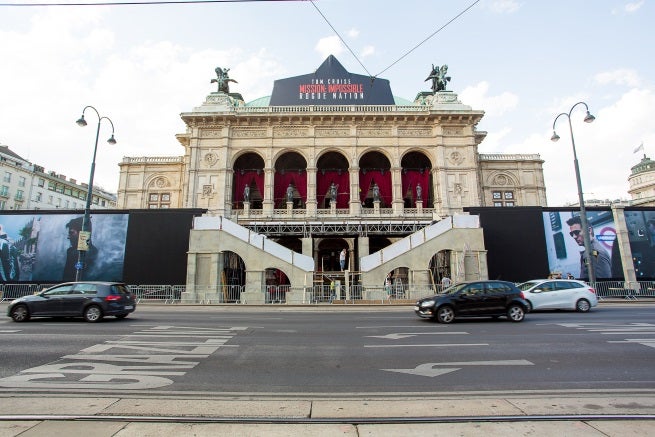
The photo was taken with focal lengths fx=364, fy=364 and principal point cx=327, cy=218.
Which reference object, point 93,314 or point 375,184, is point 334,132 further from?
point 93,314

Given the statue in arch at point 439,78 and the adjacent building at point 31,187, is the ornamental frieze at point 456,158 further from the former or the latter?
the adjacent building at point 31,187

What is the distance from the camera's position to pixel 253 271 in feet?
77.8

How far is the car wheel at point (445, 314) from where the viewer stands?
12.2 metres

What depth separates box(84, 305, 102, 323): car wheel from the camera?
1267cm

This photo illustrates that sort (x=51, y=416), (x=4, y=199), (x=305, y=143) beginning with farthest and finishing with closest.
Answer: (x=4, y=199)
(x=305, y=143)
(x=51, y=416)

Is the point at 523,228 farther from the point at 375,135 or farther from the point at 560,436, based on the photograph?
the point at 560,436

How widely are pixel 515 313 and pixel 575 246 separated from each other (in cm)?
1730

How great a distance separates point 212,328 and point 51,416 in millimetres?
6852

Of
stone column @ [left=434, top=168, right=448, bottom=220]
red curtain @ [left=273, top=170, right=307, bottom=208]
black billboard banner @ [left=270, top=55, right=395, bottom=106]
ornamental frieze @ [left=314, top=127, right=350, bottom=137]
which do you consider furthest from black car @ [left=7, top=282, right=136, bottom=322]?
black billboard banner @ [left=270, top=55, right=395, bottom=106]

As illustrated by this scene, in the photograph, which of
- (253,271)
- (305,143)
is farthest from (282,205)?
(253,271)

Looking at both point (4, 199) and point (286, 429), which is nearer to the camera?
point (286, 429)

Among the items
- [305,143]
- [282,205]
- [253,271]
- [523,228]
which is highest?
[305,143]

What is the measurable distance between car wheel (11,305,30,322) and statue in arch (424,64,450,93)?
140 ft

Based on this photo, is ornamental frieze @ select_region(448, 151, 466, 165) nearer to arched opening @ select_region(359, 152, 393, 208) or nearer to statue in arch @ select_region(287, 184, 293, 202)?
arched opening @ select_region(359, 152, 393, 208)
